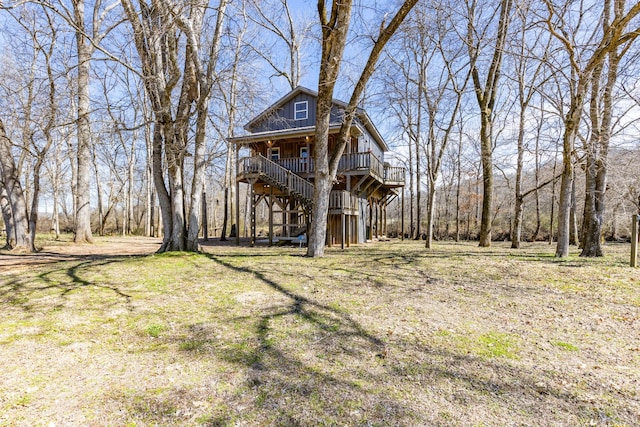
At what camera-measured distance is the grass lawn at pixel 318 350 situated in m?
2.39

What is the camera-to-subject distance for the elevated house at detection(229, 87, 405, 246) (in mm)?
14594

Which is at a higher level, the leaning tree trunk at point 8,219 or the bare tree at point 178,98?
the bare tree at point 178,98

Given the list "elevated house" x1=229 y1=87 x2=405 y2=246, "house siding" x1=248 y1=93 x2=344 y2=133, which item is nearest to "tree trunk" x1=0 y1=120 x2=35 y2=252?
"elevated house" x1=229 y1=87 x2=405 y2=246

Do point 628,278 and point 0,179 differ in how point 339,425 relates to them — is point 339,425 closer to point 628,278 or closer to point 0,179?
point 628,278

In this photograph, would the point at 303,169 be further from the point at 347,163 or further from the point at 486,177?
the point at 486,177

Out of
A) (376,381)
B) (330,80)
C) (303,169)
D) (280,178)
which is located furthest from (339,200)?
(376,381)

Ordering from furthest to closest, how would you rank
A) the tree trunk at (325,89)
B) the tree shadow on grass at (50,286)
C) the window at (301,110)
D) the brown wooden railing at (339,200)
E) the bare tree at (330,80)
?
the window at (301,110), the brown wooden railing at (339,200), the tree trunk at (325,89), the bare tree at (330,80), the tree shadow on grass at (50,286)

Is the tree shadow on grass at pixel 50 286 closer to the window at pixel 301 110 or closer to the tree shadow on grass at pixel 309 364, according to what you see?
the tree shadow on grass at pixel 309 364

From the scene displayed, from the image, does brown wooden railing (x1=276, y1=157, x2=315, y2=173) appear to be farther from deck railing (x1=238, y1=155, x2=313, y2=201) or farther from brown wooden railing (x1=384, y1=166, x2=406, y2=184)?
brown wooden railing (x1=384, y1=166, x2=406, y2=184)

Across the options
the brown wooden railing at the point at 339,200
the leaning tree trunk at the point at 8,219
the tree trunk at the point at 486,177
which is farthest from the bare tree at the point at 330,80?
the leaning tree trunk at the point at 8,219

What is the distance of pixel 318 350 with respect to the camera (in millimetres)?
3465

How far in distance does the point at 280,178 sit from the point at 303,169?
225cm

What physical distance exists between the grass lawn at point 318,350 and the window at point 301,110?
1378 centimetres

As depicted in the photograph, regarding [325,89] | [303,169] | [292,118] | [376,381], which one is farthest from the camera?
[292,118]
